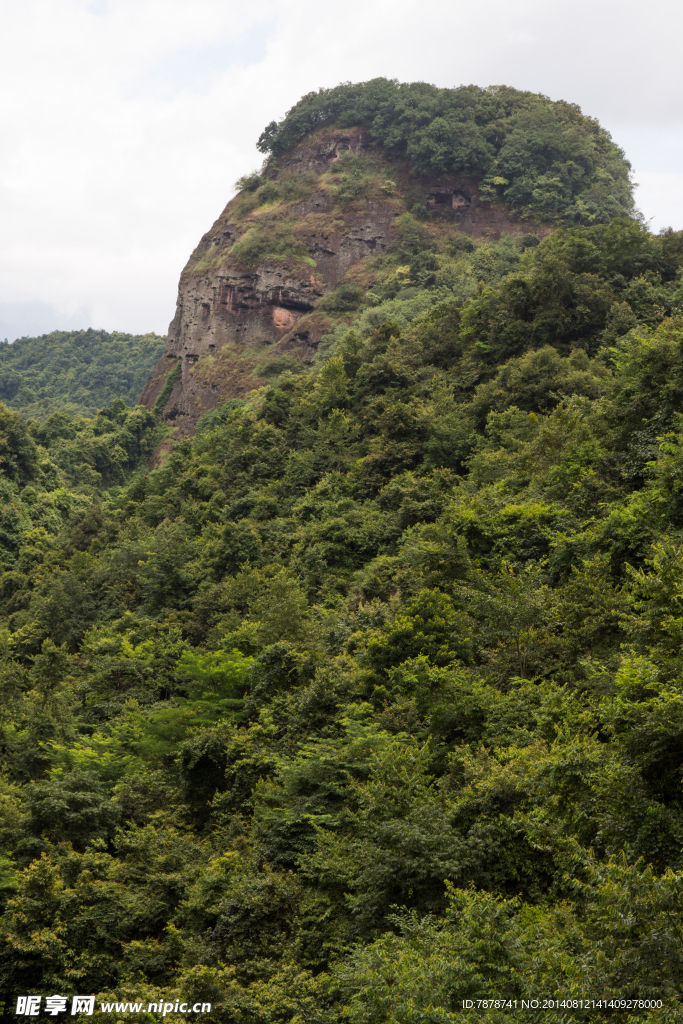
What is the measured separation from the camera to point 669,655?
967 cm

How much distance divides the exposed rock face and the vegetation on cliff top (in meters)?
2.34

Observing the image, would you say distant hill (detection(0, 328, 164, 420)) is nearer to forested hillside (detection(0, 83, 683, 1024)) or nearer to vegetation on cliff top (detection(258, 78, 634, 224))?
vegetation on cliff top (detection(258, 78, 634, 224))

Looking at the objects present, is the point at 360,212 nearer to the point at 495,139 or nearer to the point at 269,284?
the point at 269,284

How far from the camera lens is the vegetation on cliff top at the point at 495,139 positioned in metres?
65.6

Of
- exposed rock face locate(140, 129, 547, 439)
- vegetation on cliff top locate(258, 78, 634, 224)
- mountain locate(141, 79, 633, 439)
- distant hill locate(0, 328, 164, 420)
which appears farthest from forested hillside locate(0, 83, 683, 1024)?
distant hill locate(0, 328, 164, 420)

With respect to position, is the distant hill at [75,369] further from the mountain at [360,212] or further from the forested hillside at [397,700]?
the forested hillside at [397,700]

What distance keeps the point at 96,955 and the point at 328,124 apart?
78254mm

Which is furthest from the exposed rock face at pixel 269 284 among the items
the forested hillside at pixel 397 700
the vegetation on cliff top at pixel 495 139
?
the forested hillside at pixel 397 700

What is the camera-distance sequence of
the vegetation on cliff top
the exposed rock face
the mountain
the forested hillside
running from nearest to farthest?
the forested hillside, the mountain, the exposed rock face, the vegetation on cliff top

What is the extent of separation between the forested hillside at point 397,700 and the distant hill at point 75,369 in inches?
2478

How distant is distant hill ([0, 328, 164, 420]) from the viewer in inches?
3949

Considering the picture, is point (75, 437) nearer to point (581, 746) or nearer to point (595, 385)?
point (595, 385)

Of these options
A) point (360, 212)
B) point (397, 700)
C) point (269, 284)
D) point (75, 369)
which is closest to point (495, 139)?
point (360, 212)

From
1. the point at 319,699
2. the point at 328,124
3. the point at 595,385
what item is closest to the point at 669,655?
the point at 319,699
